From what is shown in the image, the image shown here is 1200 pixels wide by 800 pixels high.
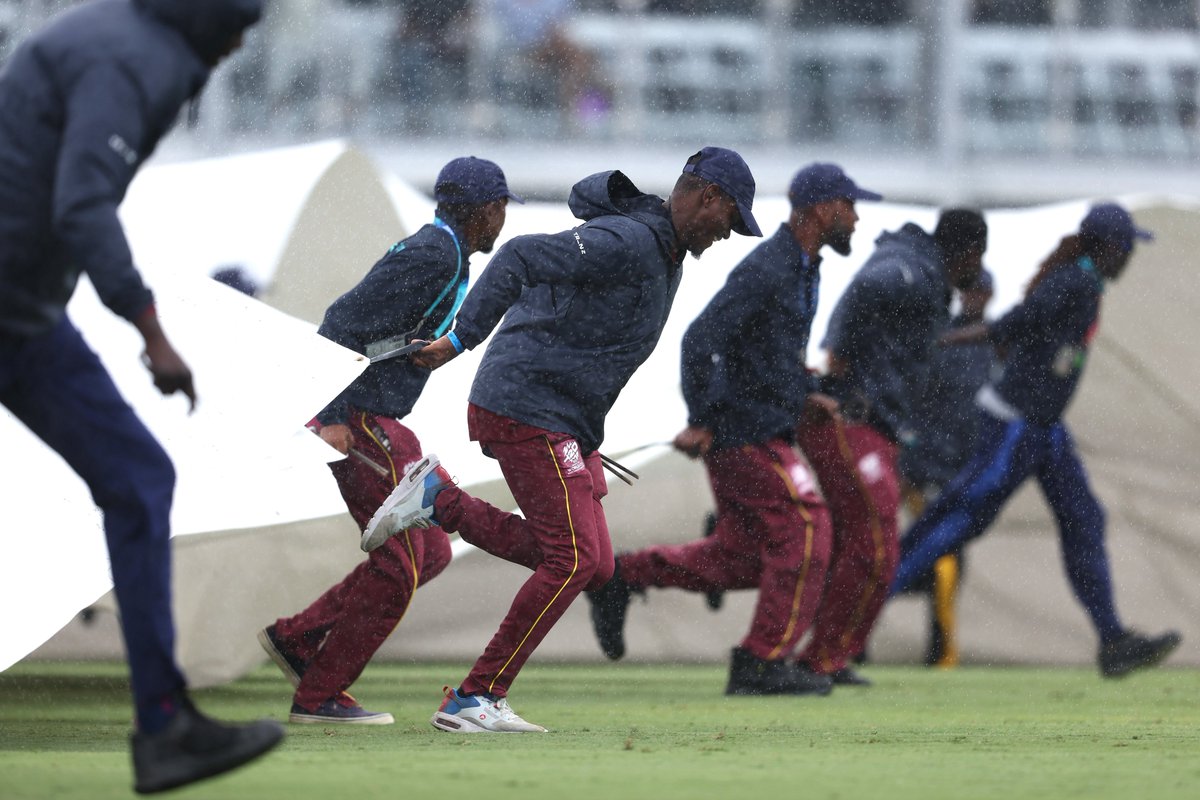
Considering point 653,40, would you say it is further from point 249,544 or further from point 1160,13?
point 249,544

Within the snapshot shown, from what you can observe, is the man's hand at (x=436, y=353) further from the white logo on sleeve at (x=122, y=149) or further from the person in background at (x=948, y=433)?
the person in background at (x=948, y=433)

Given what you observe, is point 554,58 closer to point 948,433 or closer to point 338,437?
point 948,433

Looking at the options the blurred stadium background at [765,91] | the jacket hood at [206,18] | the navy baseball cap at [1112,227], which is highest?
the blurred stadium background at [765,91]

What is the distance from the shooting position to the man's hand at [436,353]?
5.18 m

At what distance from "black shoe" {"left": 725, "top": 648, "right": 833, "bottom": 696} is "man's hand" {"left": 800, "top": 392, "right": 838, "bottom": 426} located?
35.4 inches

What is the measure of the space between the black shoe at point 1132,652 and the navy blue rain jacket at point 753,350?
6.15ft

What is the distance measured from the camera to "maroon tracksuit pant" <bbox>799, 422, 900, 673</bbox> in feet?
24.4

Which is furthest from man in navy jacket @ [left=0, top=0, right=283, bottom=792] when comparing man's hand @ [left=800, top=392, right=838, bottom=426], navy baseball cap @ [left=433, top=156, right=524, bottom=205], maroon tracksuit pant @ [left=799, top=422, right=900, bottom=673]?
maroon tracksuit pant @ [left=799, top=422, right=900, bottom=673]

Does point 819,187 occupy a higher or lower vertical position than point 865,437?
higher

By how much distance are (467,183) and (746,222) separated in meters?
0.90

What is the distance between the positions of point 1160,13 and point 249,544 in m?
15.1

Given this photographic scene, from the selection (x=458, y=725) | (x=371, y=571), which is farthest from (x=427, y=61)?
(x=458, y=725)

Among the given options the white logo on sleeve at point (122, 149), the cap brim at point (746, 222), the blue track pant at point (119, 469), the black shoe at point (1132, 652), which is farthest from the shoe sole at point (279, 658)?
the black shoe at point (1132, 652)

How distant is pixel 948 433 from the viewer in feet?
30.3
